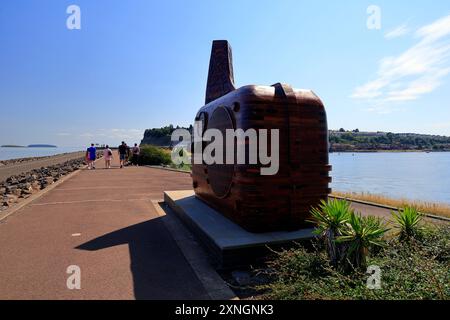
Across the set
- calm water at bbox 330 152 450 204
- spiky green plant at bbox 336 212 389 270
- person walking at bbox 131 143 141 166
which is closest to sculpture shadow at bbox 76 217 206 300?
spiky green plant at bbox 336 212 389 270

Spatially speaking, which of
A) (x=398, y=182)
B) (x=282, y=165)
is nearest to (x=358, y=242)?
(x=282, y=165)

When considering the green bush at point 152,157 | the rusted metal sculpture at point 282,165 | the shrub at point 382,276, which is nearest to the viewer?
the shrub at point 382,276

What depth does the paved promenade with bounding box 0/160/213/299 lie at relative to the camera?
3.91 metres

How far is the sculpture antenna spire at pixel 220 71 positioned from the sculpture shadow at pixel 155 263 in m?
4.00

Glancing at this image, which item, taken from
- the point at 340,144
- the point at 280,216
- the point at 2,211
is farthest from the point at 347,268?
the point at 340,144

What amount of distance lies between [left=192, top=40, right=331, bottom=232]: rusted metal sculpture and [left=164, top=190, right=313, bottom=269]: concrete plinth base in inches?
9.3

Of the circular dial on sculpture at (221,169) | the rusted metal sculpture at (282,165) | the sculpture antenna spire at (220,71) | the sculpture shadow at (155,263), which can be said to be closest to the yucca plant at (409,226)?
the rusted metal sculpture at (282,165)

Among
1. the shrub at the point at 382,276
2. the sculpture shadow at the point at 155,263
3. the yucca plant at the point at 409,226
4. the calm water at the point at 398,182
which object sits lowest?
the calm water at the point at 398,182

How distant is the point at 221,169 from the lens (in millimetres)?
6598

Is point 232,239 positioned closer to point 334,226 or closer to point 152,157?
point 334,226

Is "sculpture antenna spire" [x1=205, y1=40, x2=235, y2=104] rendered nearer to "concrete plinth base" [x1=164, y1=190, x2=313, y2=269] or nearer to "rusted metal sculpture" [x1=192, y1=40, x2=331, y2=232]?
"rusted metal sculpture" [x1=192, y1=40, x2=331, y2=232]

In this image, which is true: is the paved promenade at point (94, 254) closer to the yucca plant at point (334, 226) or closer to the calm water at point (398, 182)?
the yucca plant at point (334, 226)

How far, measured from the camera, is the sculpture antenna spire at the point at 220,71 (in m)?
8.45

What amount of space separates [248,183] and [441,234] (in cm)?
312
